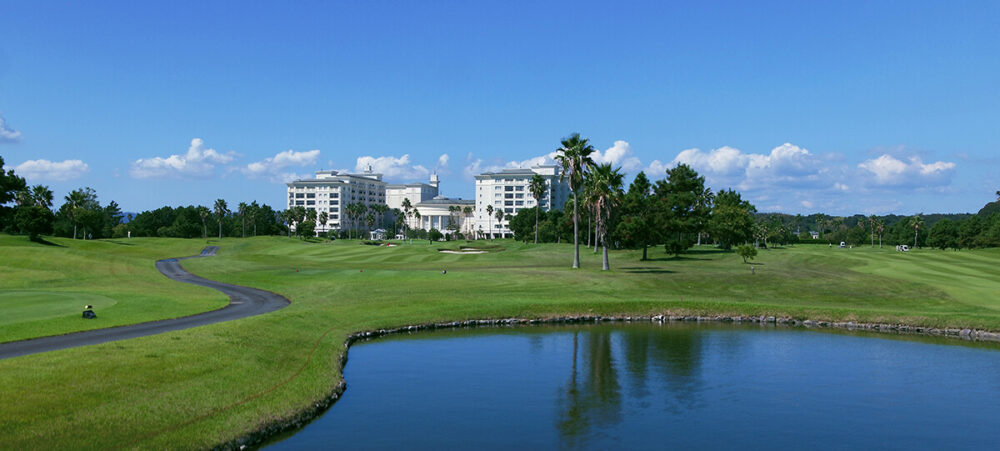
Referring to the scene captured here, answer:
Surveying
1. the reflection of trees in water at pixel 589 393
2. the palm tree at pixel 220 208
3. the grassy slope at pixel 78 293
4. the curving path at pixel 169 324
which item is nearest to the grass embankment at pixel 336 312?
the curving path at pixel 169 324

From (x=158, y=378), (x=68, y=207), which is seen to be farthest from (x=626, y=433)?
(x=68, y=207)

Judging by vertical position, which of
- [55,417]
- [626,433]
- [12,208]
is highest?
[12,208]

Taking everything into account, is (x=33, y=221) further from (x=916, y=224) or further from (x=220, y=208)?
(x=916, y=224)

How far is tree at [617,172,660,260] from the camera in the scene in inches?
3529

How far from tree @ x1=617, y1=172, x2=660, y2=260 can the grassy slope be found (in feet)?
189

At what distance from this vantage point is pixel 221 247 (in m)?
132

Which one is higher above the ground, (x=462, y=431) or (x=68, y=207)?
(x=68, y=207)

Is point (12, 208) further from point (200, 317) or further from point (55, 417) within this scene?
point (55, 417)

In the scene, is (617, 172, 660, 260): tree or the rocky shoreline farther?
(617, 172, 660, 260): tree

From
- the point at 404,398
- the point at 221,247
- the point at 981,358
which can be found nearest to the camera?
the point at 404,398

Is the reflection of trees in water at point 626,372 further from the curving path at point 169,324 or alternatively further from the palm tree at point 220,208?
the palm tree at point 220,208

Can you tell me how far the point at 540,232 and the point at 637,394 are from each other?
451 feet

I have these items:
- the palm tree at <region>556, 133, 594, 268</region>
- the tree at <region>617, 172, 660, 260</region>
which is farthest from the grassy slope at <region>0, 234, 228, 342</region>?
the tree at <region>617, 172, 660, 260</region>

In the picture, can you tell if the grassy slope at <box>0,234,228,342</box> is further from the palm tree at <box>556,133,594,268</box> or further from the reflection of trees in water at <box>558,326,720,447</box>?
the palm tree at <box>556,133,594,268</box>
